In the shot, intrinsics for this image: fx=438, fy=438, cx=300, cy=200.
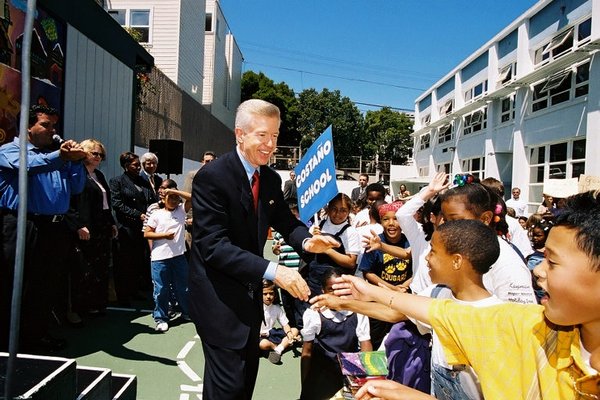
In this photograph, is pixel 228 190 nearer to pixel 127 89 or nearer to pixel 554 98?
pixel 127 89

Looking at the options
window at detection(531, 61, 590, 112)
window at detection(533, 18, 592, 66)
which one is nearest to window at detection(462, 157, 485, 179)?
window at detection(531, 61, 590, 112)

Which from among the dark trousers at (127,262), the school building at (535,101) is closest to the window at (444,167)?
the school building at (535,101)

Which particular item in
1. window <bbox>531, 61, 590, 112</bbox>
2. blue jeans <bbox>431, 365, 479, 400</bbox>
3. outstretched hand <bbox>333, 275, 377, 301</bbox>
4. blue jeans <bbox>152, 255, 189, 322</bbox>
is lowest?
A: blue jeans <bbox>152, 255, 189, 322</bbox>

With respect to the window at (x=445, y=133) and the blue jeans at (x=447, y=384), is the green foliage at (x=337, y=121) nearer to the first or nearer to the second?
the window at (x=445, y=133)

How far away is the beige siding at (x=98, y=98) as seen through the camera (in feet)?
20.2

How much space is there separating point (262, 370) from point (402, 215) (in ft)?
6.80

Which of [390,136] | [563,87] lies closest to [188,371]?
[563,87]

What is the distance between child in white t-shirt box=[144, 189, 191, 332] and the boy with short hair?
409cm

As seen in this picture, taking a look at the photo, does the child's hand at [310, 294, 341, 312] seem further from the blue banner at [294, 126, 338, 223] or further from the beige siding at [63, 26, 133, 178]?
the beige siding at [63, 26, 133, 178]

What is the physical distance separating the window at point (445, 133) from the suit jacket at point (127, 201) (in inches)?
927

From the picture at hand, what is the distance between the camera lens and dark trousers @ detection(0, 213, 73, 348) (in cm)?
370

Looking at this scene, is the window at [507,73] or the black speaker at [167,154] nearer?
the black speaker at [167,154]

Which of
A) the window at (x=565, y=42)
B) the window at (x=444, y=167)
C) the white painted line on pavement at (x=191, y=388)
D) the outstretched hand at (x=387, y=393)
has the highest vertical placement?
the window at (x=565, y=42)

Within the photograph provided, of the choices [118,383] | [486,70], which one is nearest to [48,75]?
[118,383]
